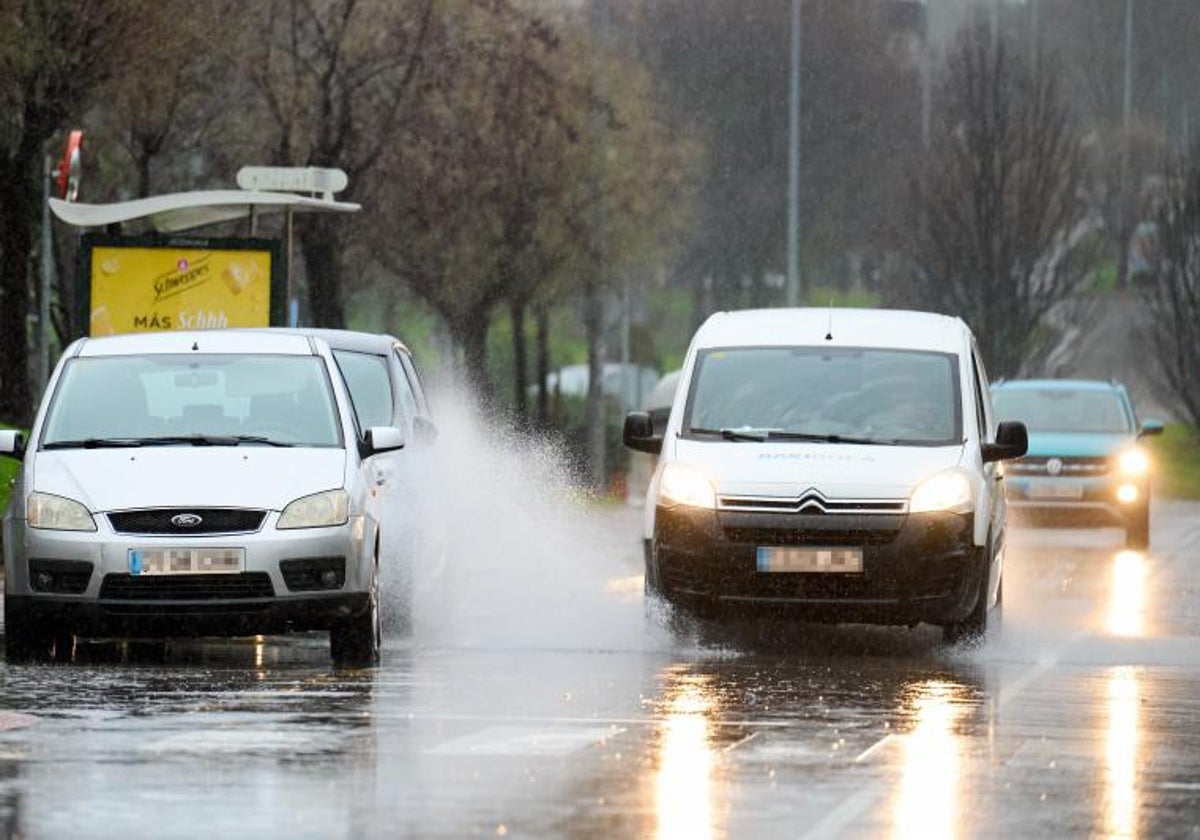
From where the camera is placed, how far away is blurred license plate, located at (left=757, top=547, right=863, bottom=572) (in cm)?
1603

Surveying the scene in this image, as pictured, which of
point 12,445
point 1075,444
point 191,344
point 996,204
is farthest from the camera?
point 996,204

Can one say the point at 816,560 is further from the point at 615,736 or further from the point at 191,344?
the point at 615,736

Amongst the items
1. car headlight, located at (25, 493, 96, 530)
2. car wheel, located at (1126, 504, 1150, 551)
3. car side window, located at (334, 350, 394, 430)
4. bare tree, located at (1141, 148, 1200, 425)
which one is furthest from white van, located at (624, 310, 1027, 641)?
bare tree, located at (1141, 148, 1200, 425)

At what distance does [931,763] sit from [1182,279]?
156 feet

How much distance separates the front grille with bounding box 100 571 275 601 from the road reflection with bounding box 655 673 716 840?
1.93m

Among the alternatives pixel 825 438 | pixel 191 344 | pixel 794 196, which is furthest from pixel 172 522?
pixel 794 196

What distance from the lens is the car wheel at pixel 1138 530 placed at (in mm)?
28484

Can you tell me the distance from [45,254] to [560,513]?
9.59 meters

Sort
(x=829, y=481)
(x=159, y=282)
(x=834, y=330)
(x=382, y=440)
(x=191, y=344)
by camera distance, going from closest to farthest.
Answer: (x=382, y=440) < (x=829, y=481) < (x=191, y=344) < (x=834, y=330) < (x=159, y=282)

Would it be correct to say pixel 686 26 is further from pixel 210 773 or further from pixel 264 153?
pixel 210 773

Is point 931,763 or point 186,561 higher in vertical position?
point 186,561

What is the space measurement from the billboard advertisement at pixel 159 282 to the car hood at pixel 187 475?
10850 millimetres

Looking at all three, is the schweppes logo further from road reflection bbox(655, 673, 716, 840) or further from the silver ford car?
road reflection bbox(655, 673, 716, 840)

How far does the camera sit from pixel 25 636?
14.9 m
